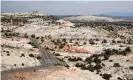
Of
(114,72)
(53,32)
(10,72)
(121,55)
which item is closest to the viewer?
(10,72)

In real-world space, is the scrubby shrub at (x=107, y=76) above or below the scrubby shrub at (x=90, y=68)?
above

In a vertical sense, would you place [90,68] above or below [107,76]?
below

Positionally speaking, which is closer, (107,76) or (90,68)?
(107,76)

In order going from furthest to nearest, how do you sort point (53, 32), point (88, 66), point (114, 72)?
point (53, 32) → point (88, 66) → point (114, 72)

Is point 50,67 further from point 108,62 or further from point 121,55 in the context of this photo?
point 121,55

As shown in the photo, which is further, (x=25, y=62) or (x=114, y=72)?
(x=25, y=62)

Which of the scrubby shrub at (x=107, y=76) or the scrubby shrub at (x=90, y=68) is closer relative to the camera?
the scrubby shrub at (x=107, y=76)

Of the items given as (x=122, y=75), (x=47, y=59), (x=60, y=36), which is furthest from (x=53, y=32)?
(x=122, y=75)

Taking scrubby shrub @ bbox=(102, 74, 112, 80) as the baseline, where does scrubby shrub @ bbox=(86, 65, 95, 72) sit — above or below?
below

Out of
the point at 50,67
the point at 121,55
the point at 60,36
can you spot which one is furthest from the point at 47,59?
the point at 60,36

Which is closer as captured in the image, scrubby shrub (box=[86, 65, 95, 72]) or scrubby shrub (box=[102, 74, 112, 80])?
scrubby shrub (box=[102, 74, 112, 80])
